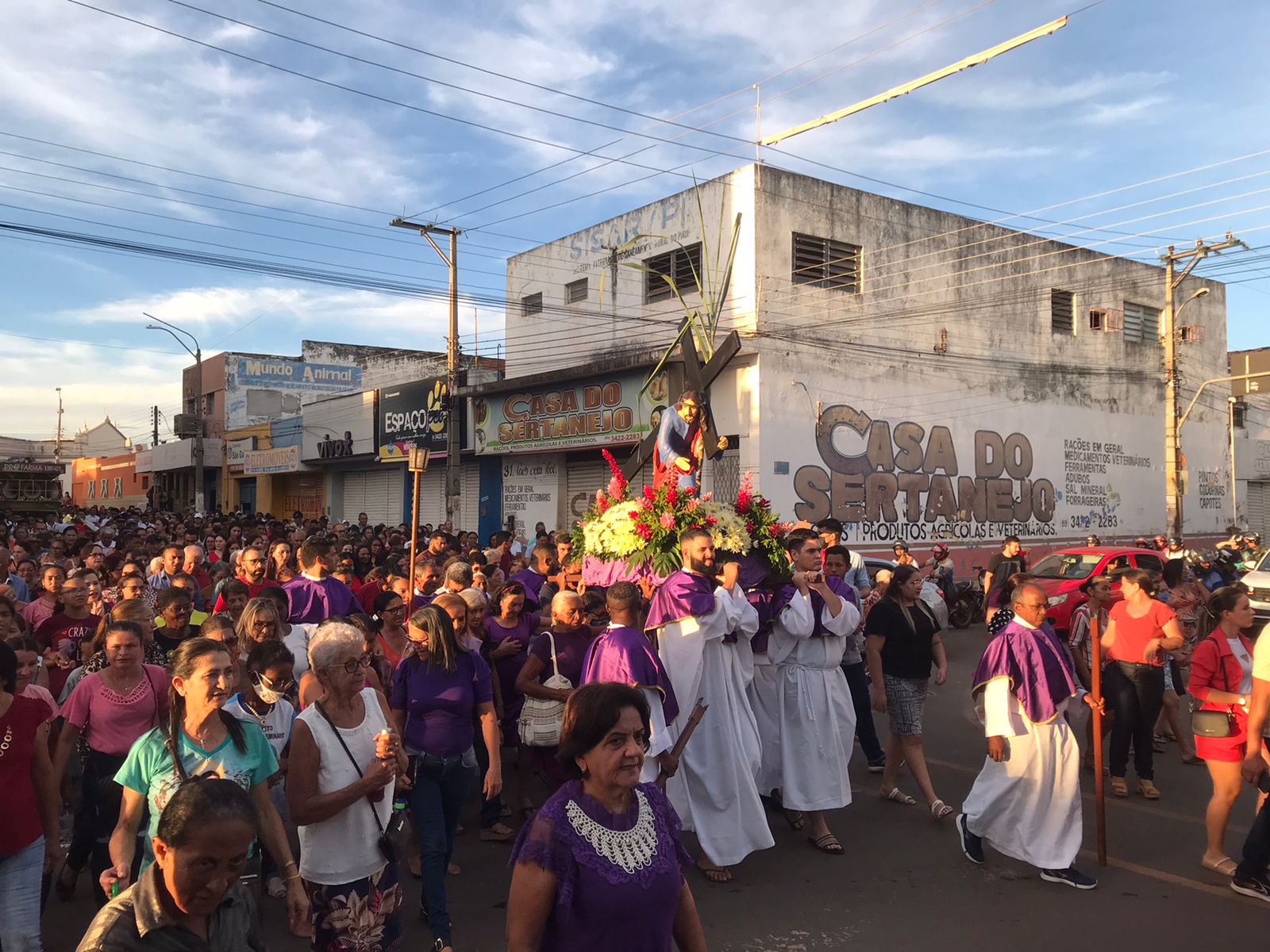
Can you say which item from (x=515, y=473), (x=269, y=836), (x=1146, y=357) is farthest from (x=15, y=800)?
(x=1146, y=357)

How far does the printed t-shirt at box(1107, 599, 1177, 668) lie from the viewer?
23.9 ft

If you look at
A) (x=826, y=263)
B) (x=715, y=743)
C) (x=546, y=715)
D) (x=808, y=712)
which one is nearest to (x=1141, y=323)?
(x=826, y=263)

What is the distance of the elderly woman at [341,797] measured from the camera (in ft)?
12.0

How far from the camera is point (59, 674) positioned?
6.48m

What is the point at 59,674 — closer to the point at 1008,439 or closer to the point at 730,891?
the point at 730,891

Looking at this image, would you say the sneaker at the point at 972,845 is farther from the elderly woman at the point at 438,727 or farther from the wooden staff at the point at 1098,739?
the elderly woman at the point at 438,727

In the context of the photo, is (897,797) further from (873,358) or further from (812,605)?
(873,358)

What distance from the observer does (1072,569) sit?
1582 centimetres

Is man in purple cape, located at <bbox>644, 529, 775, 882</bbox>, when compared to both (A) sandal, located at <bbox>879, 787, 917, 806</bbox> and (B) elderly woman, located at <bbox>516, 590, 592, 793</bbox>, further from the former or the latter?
(A) sandal, located at <bbox>879, 787, 917, 806</bbox>

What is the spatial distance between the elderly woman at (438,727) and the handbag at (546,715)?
1159 millimetres

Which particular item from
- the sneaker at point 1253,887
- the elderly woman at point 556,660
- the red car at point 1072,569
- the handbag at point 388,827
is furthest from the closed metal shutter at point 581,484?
the handbag at point 388,827

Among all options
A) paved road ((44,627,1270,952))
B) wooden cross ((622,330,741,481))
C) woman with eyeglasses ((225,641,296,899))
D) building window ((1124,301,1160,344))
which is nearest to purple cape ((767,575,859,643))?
paved road ((44,627,1270,952))

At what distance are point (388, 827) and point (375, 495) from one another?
92.5ft

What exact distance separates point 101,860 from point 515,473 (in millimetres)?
20014
